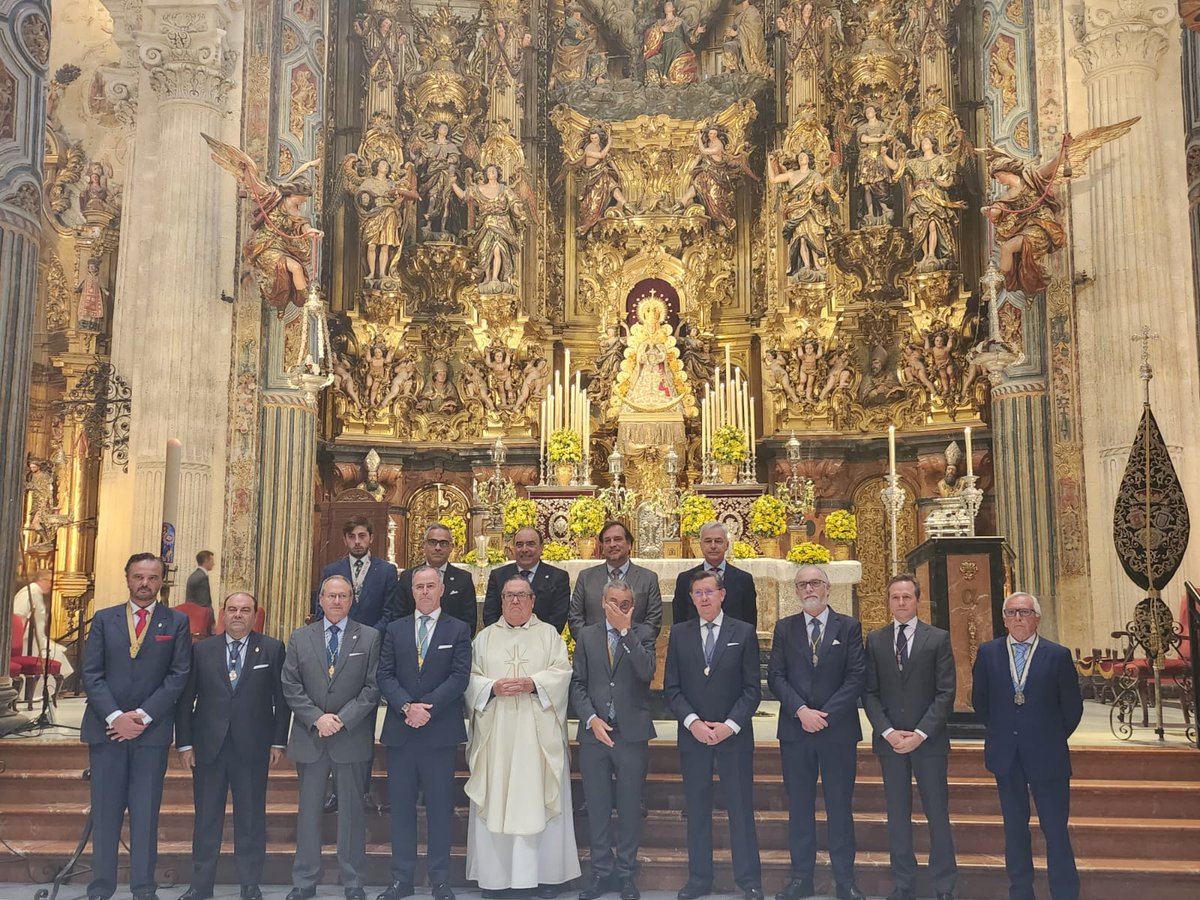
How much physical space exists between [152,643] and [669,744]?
126 inches

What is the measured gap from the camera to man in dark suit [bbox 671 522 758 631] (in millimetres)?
7195

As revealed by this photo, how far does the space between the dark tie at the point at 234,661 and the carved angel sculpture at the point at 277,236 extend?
25.6ft

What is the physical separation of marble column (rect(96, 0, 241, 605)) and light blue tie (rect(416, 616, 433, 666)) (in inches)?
262

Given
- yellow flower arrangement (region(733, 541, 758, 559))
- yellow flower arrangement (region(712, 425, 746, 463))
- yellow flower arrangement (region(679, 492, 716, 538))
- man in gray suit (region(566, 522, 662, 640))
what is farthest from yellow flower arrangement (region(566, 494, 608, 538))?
man in gray suit (region(566, 522, 662, 640))

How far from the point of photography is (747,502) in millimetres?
13281

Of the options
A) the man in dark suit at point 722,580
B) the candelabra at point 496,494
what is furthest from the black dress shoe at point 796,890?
the candelabra at point 496,494

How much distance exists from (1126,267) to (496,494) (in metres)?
7.18

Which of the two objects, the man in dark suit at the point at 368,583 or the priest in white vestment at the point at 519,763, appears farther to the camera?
the man in dark suit at the point at 368,583

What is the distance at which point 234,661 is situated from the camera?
21.0 ft

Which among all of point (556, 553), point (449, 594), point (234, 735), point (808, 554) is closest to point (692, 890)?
point (449, 594)

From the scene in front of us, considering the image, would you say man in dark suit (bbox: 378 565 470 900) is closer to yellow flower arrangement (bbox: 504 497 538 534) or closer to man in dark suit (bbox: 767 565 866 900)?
man in dark suit (bbox: 767 565 866 900)

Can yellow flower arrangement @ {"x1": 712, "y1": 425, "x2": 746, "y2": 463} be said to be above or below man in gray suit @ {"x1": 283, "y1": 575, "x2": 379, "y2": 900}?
above

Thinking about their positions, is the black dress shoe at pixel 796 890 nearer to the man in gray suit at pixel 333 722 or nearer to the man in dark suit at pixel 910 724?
the man in dark suit at pixel 910 724

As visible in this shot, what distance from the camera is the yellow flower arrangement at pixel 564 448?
13492 mm
